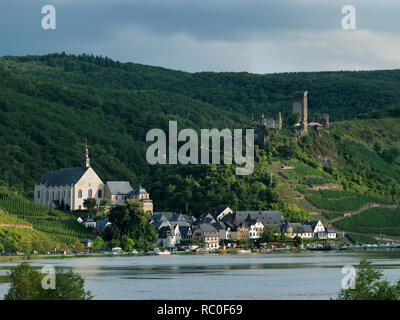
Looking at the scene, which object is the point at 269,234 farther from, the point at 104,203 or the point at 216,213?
the point at 104,203

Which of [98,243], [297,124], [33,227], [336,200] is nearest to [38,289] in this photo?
[33,227]

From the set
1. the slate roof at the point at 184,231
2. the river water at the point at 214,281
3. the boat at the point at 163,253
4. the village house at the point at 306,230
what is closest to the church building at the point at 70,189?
the slate roof at the point at 184,231

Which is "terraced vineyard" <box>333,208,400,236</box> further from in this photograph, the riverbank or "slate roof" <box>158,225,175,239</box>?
"slate roof" <box>158,225,175,239</box>

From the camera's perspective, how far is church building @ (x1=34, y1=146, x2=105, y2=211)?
13338cm

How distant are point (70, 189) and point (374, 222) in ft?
167

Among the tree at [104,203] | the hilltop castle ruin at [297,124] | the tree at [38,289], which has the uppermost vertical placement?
the hilltop castle ruin at [297,124]

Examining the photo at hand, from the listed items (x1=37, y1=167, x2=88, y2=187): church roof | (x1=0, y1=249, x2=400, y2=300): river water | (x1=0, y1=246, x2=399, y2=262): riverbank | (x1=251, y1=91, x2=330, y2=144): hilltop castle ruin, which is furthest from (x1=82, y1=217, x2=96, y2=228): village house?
(x1=251, y1=91, x2=330, y2=144): hilltop castle ruin

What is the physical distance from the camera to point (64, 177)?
137m

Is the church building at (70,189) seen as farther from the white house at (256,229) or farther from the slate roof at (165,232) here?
the white house at (256,229)

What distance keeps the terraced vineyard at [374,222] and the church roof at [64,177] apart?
4142cm

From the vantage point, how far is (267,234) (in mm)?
128875

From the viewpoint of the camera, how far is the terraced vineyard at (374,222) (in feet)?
469

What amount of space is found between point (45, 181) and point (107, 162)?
47588 millimetres

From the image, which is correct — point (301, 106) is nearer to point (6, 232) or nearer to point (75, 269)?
point (6, 232)
